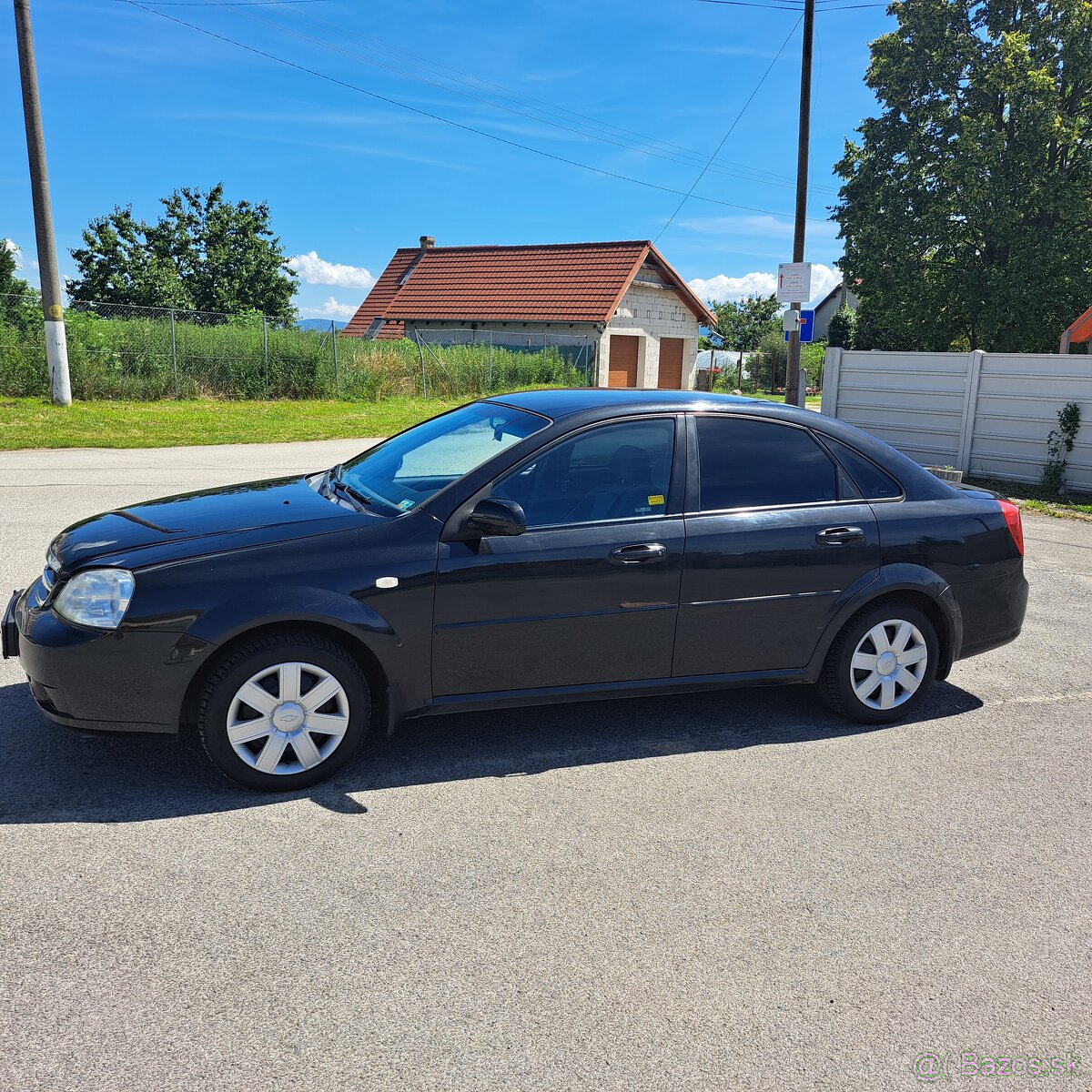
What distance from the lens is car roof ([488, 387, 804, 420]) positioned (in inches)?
174

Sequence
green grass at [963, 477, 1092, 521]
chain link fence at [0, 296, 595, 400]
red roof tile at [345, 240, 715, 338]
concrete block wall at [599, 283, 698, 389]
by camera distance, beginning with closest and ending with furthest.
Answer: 1. green grass at [963, 477, 1092, 521]
2. chain link fence at [0, 296, 595, 400]
3. red roof tile at [345, 240, 715, 338]
4. concrete block wall at [599, 283, 698, 389]

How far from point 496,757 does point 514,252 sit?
33.9m

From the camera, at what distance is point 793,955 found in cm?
287

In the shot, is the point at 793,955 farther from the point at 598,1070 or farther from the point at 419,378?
the point at 419,378

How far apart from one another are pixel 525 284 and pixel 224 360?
15.0 m

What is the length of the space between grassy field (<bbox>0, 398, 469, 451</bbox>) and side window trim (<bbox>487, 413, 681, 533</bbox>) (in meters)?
12.5

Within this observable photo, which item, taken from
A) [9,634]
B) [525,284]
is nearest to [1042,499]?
[9,634]

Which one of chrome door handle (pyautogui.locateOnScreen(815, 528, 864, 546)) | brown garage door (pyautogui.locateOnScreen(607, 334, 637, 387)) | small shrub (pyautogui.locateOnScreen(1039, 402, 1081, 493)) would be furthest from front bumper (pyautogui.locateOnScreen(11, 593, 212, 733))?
brown garage door (pyautogui.locateOnScreen(607, 334, 637, 387))

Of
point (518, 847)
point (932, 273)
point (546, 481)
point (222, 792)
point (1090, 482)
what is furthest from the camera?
point (932, 273)

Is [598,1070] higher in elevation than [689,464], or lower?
lower

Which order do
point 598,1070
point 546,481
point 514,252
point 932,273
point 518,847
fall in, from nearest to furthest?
point 598,1070 → point 518,847 → point 546,481 → point 932,273 → point 514,252

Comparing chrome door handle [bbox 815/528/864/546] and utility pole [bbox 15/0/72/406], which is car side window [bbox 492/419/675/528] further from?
utility pole [bbox 15/0/72/406]

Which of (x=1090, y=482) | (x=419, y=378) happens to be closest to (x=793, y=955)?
(x=1090, y=482)

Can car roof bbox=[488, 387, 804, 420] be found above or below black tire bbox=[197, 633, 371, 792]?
above
